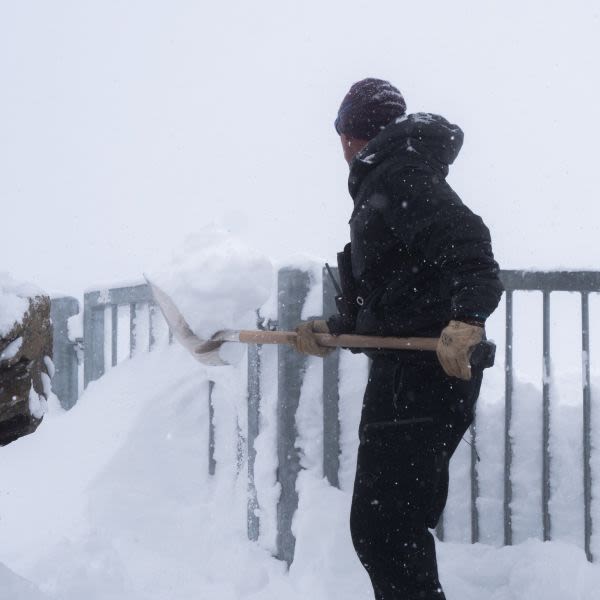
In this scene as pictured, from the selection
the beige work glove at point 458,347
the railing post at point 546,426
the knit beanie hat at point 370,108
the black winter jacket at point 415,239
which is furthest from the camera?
the railing post at point 546,426

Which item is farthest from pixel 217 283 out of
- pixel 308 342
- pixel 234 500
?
pixel 234 500

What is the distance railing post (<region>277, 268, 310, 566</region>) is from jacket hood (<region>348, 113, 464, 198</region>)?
1.06 m

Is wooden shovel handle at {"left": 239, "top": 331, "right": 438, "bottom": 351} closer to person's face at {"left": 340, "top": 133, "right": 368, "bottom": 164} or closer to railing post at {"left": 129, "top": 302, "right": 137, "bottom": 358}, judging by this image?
person's face at {"left": 340, "top": 133, "right": 368, "bottom": 164}

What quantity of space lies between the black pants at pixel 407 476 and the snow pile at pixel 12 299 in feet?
3.78

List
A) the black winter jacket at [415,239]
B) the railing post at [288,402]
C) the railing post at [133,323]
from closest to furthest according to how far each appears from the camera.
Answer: the black winter jacket at [415,239], the railing post at [288,402], the railing post at [133,323]

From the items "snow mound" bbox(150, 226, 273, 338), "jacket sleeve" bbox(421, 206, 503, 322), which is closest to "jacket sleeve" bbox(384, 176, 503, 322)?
"jacket sleeve" bbox(421, 206, 503, 322)

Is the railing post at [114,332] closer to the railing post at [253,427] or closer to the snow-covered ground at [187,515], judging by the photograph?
the snow-covered ground at [187,515]

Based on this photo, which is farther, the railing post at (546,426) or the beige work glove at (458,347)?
the railing post at (546,426)

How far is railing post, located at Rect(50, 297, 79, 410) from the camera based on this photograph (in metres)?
5.58

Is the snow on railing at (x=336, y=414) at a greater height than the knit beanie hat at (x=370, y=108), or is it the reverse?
the knit beanie hat at (x=370, y=108)

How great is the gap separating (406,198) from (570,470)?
1.64 m

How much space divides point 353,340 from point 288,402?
96cm

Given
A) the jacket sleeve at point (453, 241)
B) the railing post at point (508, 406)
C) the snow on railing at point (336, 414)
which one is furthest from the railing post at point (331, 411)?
the jacket sleeve at point (453, 241)

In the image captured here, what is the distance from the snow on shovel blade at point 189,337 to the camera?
10.1 ft
